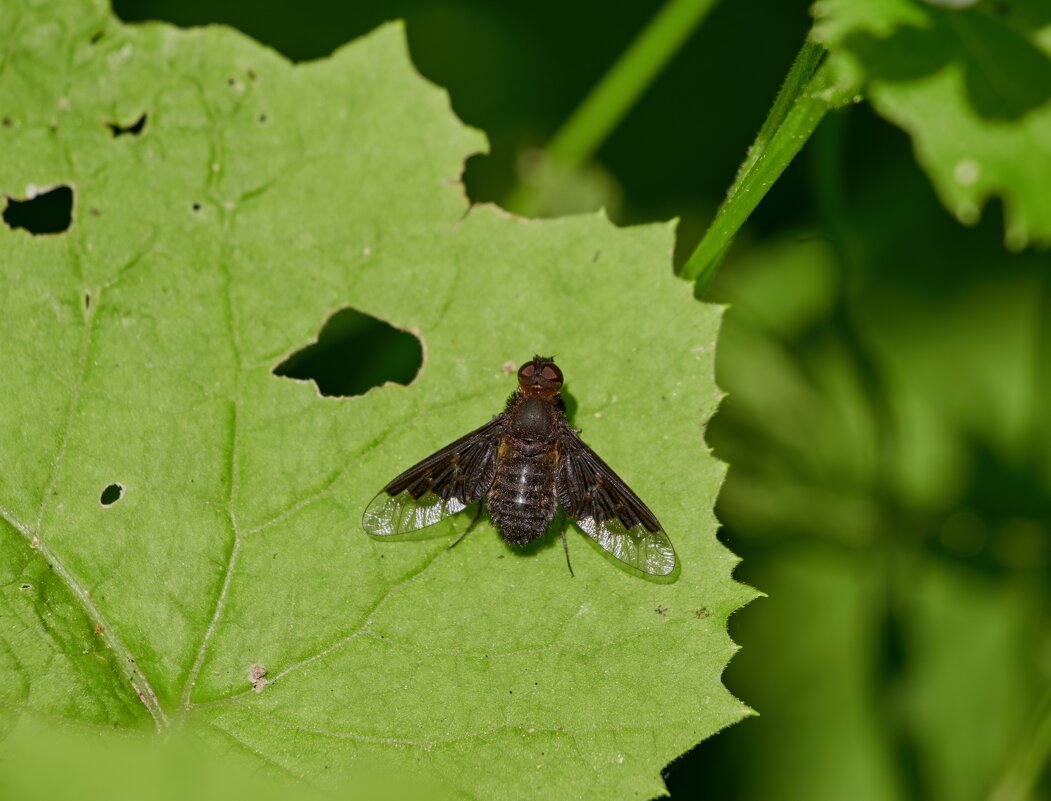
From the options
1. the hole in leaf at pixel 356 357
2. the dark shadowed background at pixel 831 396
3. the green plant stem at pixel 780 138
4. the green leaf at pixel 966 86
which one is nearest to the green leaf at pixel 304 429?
the green plant stem at pixel 780 138

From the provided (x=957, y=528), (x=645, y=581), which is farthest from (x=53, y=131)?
(x=957, y=528)

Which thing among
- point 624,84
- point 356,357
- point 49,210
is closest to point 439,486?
point 356,357

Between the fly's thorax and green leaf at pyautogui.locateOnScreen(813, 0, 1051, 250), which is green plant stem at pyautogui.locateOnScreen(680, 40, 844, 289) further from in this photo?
the fly's thorax

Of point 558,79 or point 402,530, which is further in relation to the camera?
point 558,79

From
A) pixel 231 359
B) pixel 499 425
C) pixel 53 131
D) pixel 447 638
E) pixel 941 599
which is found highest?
pixel 53 131

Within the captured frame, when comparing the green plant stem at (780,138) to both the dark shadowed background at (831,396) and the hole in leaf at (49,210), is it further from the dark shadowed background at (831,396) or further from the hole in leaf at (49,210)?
the hole in leaf at (49,210)

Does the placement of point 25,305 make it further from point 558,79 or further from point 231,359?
point 558,79

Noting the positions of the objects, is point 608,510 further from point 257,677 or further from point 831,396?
point 831,396
